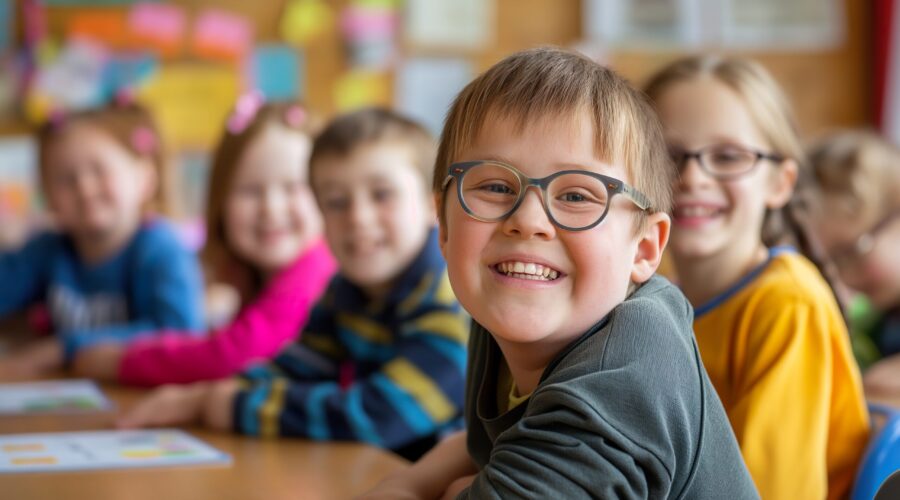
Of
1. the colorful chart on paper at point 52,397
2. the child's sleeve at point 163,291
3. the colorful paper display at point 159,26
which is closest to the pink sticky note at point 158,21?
the colorful paper display at point 159,26

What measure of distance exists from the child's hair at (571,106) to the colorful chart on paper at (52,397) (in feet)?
3.13

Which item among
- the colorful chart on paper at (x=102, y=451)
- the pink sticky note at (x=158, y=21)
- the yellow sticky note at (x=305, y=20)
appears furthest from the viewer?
the yellow sticky note at (x=305, y=20)

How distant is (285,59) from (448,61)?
1.87 ft

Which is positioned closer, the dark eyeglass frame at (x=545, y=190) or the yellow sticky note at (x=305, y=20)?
the dark eyeglass frame at (x=545, y=190)

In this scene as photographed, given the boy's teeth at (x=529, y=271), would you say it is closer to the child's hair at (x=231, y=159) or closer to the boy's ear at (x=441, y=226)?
the boy's ear at (x=441, y=226)

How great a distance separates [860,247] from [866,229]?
0.04m

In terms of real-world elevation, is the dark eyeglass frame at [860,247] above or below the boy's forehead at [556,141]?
below

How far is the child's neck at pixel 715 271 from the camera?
1.38 metres

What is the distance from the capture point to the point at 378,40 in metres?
3.60

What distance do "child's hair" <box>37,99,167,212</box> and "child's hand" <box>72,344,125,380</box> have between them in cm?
65

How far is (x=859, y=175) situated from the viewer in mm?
2131

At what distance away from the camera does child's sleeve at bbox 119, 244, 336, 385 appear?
6.21 ft

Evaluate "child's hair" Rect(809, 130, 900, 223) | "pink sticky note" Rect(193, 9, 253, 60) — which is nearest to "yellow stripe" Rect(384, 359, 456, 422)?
"child's hair" Rect(809, 130, 900, 223)

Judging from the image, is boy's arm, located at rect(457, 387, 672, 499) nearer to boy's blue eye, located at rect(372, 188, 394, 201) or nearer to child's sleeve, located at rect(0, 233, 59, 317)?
boy's blue eye, located at rect(372, 188, 394, 201)
